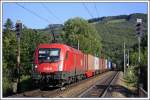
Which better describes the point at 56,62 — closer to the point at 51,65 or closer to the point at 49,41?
the point at 51,65

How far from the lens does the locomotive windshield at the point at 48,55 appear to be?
22.9 meters

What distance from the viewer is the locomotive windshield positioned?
22.9 meters

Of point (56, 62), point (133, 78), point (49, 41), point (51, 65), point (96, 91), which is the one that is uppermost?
point (49, 41)

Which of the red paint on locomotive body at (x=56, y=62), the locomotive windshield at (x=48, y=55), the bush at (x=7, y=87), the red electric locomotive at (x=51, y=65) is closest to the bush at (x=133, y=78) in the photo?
the red paint on locomotive body at (x=56, y=62)

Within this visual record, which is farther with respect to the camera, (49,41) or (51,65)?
(49,41)

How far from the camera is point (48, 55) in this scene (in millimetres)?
23047

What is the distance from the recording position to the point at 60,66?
22.9 meters

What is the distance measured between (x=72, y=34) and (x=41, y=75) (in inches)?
1628

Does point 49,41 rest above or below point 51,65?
above

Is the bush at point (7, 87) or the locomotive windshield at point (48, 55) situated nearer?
the bush at point (7, 87)

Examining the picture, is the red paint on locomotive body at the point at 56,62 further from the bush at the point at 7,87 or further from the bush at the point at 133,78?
the bush at the point at 133,78

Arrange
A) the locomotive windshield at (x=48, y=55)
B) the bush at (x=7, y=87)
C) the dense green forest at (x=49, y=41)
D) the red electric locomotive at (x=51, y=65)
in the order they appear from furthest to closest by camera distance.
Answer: the dense green forest at (x=49, y=41) → the locomotive windshield at (x=48, y=55) → the red electric locomotive at (x=51, y=65) → the bush at (x=7, y=87)

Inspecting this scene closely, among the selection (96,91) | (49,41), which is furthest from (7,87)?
(49,41)

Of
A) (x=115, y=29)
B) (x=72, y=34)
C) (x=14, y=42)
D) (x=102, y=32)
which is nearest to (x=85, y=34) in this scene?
(x=72, y=34)
